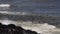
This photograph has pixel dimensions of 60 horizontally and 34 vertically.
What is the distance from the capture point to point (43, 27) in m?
9.46

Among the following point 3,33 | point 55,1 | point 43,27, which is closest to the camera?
point 3,33

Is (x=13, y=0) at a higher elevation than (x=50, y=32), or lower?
higher

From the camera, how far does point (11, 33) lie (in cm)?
661

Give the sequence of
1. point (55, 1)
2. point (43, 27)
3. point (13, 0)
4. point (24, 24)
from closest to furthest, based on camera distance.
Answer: point (43, 27) → point (24, 24) → point (55, 1) → point (13, 0)

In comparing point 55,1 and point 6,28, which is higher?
point 55,1

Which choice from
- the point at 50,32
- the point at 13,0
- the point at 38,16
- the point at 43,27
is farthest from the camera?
the point at 13,0

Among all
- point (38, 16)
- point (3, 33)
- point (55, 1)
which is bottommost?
point (3, 33)

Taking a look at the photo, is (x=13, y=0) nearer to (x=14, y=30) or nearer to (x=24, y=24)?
(x=24, y=24)

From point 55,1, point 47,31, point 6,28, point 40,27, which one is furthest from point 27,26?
point 55,1

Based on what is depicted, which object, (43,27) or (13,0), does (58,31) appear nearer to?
(43,27)

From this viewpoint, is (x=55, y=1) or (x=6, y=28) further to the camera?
(x=55, y=1)

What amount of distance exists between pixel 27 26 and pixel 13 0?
43.5 ft

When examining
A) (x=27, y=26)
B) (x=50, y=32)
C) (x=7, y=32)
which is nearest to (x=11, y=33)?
(x=7, y=32)

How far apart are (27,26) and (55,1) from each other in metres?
12.0
